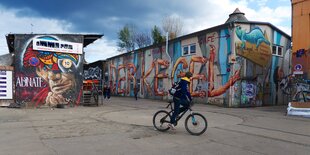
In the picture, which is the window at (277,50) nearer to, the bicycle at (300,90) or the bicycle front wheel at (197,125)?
the bicycle at (300,90)

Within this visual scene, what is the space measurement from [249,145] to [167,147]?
79.0 inches

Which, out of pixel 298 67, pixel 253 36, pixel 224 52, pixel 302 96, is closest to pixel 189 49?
pixel 224 52

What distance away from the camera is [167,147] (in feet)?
23.2

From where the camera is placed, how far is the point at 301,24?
17234mm

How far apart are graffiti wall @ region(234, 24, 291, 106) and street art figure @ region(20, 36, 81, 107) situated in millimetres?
11226

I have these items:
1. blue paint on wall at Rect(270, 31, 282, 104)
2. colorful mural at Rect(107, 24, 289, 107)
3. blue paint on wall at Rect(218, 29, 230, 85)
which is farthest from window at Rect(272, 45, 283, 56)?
blue paint on wall at Rect(218, 29, 230, 85)

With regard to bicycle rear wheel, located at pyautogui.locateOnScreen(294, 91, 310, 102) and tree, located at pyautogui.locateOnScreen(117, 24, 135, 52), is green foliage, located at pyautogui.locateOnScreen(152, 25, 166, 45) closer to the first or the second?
tree, located at pyautogui.locateOnScreen(117, 24, 135, 52)

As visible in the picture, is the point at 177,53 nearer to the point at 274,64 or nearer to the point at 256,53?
the point at 256,53

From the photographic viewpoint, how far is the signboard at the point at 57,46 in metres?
17.5

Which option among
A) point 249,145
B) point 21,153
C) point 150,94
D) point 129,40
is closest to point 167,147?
point 249,145

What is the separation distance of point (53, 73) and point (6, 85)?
2603mm

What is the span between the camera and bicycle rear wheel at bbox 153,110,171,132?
30.4 feet

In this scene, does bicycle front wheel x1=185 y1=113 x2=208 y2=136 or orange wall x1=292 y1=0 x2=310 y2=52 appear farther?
orange wall x1=292 y1=0 x2=310 y2=52

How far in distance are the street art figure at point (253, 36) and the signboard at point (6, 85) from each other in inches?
584
